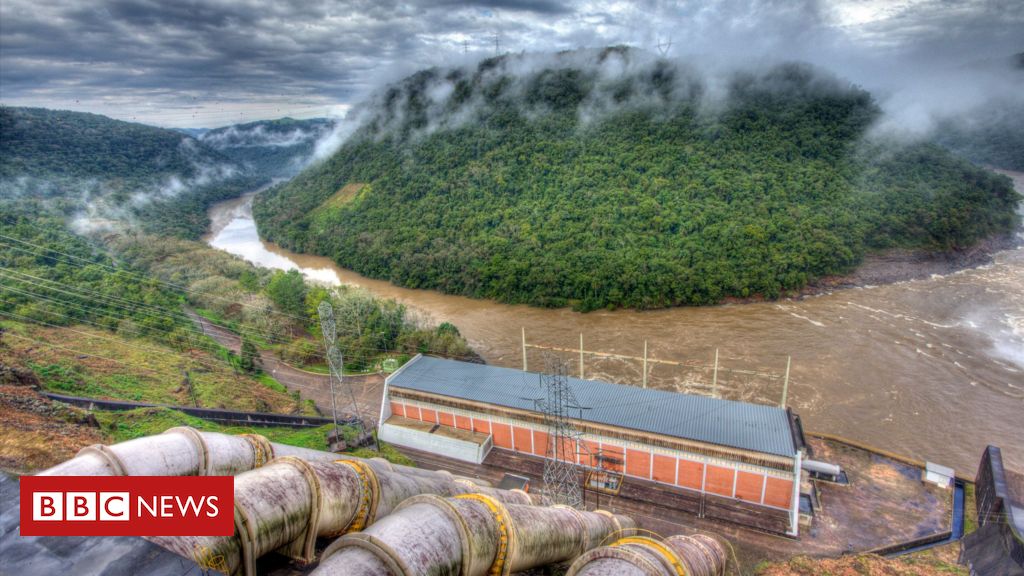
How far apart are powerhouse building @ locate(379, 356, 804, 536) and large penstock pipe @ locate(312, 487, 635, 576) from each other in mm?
12729

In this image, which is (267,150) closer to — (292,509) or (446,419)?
(446,419)

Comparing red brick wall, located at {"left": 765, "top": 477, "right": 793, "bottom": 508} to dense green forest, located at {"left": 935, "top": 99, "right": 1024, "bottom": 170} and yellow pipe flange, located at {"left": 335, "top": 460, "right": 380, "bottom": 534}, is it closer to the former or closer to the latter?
yellow pipe flange, located at {"left": 335, "top": 460, "right": 380, "bottom": 534}

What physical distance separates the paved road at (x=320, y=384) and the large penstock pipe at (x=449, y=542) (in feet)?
71.2

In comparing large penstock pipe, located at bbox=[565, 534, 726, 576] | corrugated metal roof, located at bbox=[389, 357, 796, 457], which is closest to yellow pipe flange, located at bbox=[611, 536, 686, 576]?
large penstock pipe, located at bbox=[565, 534, 726, 576]

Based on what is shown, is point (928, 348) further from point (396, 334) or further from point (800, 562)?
point (396, 334)

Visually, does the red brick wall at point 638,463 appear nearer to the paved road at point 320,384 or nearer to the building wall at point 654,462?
the building wall at point 654,462

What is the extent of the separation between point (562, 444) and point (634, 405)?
14.2ft

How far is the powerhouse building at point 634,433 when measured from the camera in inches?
755

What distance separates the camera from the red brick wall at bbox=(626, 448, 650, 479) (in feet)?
69.1

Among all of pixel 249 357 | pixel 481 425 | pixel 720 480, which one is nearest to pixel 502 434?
pixel 481 425

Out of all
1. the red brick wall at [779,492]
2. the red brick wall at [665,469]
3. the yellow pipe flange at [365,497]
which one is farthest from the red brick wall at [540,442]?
the yellow pipe flange at [365,497]

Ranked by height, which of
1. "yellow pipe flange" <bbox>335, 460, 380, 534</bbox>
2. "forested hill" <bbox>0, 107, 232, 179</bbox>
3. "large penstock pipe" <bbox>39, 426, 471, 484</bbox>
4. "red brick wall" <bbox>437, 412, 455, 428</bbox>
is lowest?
"red brick wall" <bbox>437, 412, 455, 428</bbox>

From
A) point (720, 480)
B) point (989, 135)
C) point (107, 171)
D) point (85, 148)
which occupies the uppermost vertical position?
point (989, 135)

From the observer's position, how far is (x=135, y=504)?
5215mm
